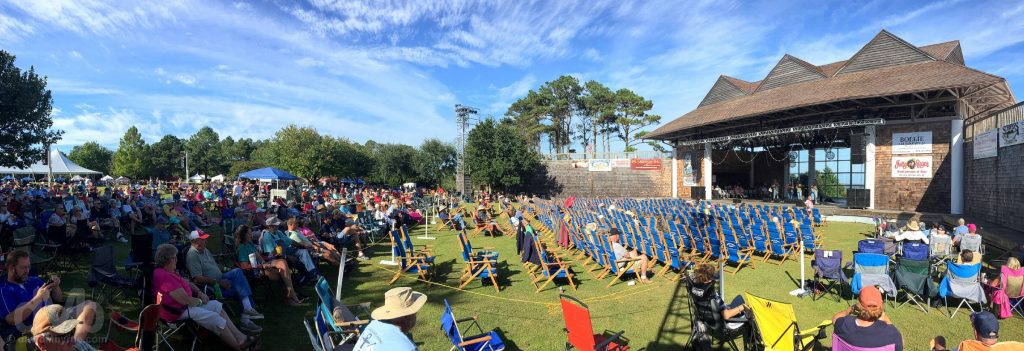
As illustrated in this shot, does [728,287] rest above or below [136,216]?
below

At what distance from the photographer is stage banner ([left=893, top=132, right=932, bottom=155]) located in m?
18.6

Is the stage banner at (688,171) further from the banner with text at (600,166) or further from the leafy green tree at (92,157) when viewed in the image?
the leafy green tree at (92,157)

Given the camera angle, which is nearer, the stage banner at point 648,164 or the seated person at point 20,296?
the seated person at point 20,296

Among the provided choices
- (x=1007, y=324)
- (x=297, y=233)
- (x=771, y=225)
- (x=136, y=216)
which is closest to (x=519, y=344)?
(x=297, y=233)

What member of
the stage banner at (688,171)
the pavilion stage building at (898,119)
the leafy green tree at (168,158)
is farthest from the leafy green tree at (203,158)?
the pavilion stage building at (898,119)

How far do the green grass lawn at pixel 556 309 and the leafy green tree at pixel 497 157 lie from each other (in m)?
25.0

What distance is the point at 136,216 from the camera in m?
11.6

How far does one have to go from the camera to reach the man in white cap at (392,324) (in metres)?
2.52

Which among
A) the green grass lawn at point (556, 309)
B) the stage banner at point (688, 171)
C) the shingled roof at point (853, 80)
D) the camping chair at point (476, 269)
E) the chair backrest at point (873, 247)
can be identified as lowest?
the green grass lawn at point (556, 309)

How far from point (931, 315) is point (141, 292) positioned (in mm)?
9224

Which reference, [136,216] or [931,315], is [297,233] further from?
[931,315]

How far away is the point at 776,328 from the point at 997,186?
1608 cm

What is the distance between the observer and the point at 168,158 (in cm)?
6388

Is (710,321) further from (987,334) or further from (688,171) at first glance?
(688,171)
